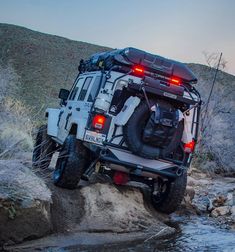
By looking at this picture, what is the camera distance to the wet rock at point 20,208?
6.13m

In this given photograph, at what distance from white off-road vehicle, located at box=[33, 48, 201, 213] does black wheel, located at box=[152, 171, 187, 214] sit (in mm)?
18

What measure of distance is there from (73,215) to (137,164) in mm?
1358

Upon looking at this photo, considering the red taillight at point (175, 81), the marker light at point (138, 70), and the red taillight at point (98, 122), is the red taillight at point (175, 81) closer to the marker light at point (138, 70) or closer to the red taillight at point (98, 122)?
the marker light at point (138, 70)

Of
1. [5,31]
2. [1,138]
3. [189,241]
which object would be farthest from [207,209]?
[5,31]

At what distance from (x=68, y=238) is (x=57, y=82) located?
113 ft

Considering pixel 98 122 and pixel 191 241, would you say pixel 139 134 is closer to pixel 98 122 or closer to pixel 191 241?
pixel 98 122

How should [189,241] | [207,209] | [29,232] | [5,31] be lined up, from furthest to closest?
[5,31] → [207,209] → [189,241] → [29,232]

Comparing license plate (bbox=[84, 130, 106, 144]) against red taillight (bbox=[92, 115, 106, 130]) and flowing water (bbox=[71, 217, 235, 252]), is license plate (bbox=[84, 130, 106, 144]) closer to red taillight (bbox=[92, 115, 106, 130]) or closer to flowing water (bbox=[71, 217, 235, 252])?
red taillight (bbox=[92, 115, 106, 130])

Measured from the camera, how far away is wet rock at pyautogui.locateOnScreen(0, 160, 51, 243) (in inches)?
241

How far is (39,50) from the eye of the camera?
162ft

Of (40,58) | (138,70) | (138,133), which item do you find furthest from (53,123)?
(40,58)

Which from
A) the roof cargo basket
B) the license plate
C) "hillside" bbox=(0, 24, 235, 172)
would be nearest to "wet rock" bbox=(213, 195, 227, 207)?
the roof cargo basket

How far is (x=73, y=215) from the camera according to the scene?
734 cm

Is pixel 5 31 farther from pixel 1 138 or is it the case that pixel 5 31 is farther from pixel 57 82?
pixel 1 138
